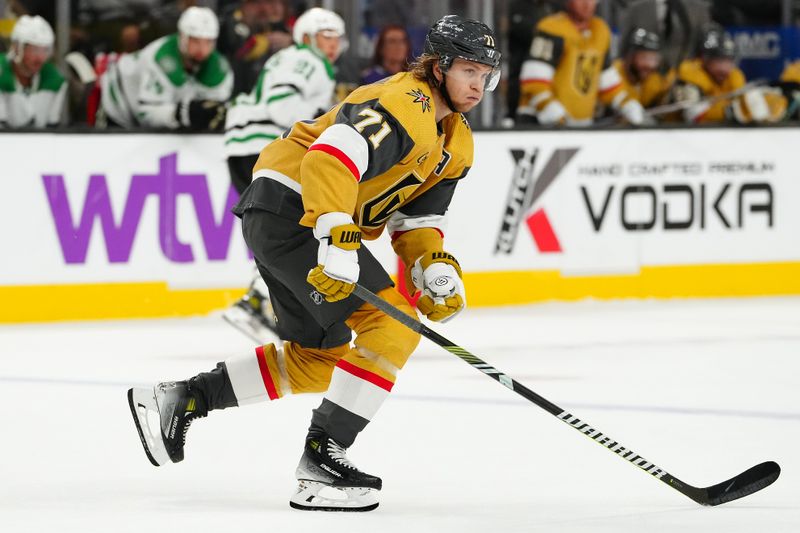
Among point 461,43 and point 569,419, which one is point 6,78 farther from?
point 569,419

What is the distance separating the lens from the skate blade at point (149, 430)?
3525 mm

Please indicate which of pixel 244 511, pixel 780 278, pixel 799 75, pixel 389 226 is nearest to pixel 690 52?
pixel 799 75

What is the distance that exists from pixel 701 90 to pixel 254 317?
328cm

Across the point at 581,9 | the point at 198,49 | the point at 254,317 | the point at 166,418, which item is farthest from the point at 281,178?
the point at 581,9

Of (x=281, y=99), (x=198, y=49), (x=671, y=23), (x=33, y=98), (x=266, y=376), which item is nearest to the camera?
(x=266, y=376)

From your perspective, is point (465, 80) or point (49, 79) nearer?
point (465, 80)

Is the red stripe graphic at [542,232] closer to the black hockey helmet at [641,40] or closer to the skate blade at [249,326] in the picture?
the black hockey helmet at [641,40]

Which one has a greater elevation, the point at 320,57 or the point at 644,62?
the point at 320,57

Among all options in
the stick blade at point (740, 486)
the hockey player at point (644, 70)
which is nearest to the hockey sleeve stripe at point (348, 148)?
the stick blade at point (740, 486)

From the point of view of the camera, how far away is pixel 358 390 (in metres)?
3.22

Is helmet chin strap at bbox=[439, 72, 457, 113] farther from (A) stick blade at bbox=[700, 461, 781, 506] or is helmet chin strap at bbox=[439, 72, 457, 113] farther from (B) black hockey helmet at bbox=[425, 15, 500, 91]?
(A) stick blade at bbox=[700, 461, 781, 506]

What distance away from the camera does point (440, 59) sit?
3.32 meters

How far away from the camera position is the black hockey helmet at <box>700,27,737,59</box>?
8.11 metres

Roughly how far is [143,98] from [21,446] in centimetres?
325
